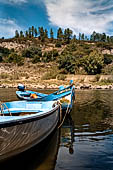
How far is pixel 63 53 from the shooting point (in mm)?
73312

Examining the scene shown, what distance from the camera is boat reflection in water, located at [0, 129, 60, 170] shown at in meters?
5.48

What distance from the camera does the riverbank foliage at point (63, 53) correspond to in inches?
1941

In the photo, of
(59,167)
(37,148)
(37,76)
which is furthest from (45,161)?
(37,76)

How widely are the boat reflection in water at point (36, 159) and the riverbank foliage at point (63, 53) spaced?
3888cm

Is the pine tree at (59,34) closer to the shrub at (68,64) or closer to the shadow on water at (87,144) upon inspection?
the shrub at (68,64)

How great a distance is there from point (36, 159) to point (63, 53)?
→ 69007 mm

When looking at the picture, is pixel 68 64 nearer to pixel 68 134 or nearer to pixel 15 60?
pixel 15 60

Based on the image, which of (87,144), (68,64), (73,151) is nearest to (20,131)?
(73,151)

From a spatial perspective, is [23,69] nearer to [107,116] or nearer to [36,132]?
[107,116]

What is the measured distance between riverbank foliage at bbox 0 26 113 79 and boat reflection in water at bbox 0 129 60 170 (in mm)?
38876

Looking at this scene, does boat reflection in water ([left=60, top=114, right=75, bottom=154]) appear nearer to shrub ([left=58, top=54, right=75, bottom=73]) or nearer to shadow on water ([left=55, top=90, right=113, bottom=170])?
shadow on water ([left=55, top=90, right=113, bottom=170])

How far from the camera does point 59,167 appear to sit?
17.8ft

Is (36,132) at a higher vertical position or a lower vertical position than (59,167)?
→ higher

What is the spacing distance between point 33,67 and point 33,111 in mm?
54369
